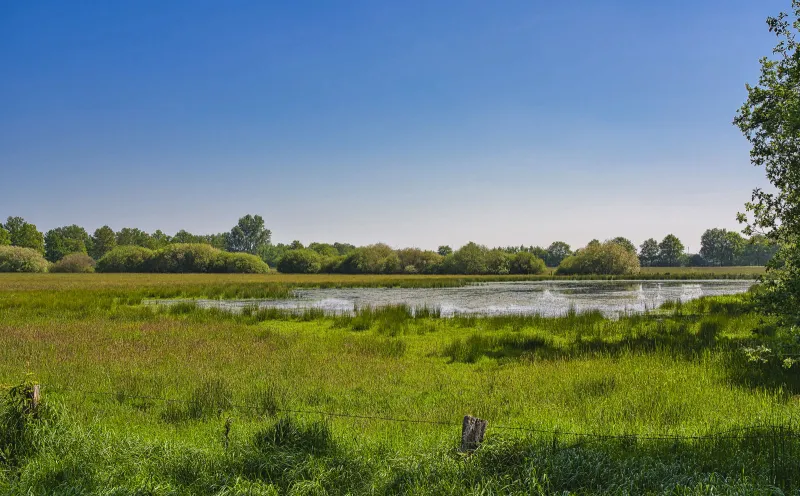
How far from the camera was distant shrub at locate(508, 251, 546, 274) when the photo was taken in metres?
89.0

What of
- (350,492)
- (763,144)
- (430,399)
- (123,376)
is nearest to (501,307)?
(763,144)

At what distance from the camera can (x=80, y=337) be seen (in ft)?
47.2

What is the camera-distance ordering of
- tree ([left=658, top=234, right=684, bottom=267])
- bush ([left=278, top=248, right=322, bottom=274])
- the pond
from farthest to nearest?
tree ([left=658, top=234, right=684, bottom=267]) < bush ([left=278, top=248, right=322, bottom=274]) < the pond

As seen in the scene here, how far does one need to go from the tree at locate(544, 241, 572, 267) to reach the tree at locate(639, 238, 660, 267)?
22142 millimetres

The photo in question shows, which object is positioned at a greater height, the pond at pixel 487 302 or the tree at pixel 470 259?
the tree at pixel 470 259

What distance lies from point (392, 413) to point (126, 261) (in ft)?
342

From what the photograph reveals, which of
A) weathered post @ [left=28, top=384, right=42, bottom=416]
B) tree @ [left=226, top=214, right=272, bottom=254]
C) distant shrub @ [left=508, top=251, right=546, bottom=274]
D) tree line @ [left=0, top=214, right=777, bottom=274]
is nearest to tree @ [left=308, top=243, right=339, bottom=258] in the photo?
tree line @ [left=0, top=214, right=777, bottom=274]

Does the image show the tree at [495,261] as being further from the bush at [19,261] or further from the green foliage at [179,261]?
the bush at [19,261]

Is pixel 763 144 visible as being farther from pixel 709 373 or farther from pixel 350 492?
pixel 350 492

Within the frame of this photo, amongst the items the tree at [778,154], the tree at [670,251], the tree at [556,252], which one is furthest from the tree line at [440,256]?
the tree at [778,154]

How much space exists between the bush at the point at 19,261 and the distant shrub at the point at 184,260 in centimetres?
2029

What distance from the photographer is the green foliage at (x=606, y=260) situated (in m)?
80.8

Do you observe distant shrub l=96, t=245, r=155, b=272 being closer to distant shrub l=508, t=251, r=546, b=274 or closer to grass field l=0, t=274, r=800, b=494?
distant shrub l=508, t=251, r=546, b=274

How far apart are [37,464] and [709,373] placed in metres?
11.9
